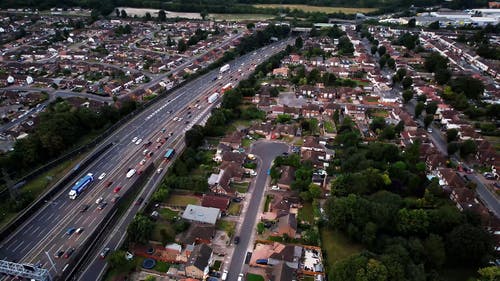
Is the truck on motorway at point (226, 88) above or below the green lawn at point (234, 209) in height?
above

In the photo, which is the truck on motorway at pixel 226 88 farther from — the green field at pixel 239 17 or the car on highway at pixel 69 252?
the green field at pixel 239 17

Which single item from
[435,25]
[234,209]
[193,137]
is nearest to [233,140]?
[193,137]

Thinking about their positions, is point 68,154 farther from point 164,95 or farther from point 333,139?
point 333,139

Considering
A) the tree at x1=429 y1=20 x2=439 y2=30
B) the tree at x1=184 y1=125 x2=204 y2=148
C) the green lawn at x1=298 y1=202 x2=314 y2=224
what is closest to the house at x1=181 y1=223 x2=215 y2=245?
the green lawn at x1=298 y1=202 x2=314 y2=224

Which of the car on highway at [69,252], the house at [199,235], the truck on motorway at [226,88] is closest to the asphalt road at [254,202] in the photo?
the house at [199,235]

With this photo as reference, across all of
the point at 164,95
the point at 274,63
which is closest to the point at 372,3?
the point at 274,63

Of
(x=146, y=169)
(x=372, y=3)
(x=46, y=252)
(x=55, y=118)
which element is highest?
(x=372, y=3)

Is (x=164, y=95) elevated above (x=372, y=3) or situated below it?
below
